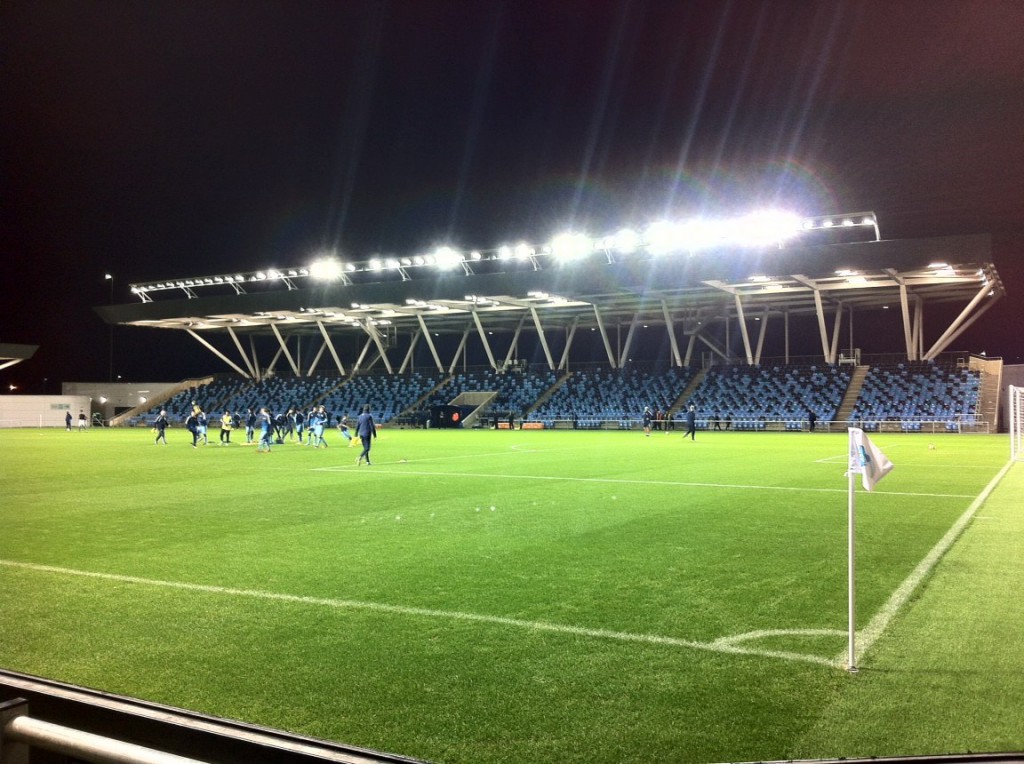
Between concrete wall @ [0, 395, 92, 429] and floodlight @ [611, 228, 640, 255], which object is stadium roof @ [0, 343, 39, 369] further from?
floodlight @ [611, 228, 640, 255]

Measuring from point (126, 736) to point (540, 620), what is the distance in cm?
366

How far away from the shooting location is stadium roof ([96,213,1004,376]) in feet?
154

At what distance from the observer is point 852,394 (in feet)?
167

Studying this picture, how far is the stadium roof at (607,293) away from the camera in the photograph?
46875 millimetres

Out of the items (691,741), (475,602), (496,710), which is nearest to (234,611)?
(475,602)

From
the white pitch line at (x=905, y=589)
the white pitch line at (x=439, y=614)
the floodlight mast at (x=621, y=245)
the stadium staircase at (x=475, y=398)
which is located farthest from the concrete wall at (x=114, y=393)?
the white pitch line at (x=905, y=589)

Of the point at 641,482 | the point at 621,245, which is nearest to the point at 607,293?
the point at 621,245

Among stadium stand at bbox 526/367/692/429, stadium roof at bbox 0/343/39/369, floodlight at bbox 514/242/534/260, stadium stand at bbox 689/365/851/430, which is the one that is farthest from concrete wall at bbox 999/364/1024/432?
stadium roof at bbox 0/343/39/369

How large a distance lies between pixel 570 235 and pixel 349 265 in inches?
852

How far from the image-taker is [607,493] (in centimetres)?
1554

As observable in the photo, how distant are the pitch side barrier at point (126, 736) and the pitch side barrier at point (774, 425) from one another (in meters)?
40.5

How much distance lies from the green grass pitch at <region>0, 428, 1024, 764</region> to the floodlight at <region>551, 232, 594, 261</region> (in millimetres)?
40354

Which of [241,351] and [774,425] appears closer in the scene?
[774,425]

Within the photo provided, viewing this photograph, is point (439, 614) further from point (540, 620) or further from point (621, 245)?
point (621, 245)
